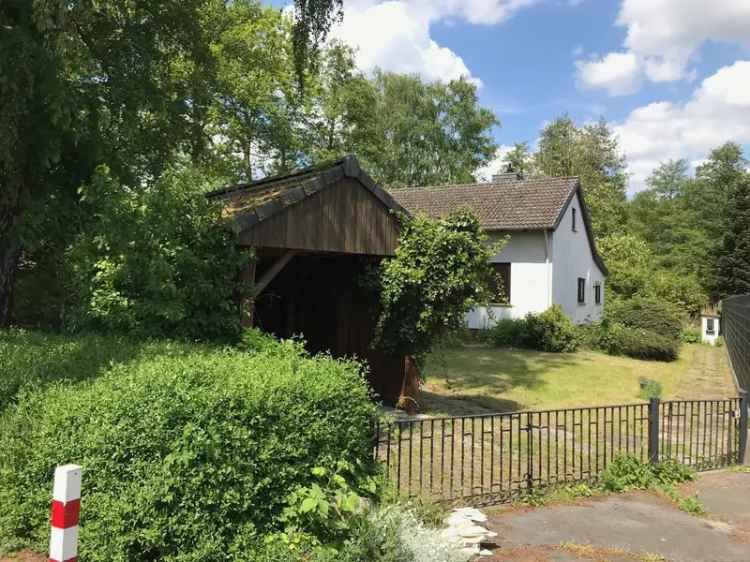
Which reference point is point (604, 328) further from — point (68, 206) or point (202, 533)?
point (202, 533)

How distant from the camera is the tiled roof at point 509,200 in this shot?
82.1 feet

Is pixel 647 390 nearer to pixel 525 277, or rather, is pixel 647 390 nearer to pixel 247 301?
pixel 247 301

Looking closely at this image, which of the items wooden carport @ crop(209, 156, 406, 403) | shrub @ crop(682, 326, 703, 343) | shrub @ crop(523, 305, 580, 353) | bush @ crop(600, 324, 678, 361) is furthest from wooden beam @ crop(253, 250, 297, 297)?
shrub @ crop(682, 326, 703, 343)

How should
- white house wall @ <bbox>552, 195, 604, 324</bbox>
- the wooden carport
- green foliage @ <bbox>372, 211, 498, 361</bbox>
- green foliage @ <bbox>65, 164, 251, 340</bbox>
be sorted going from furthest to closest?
white house wall @ <bbox>552, 195, 604, 324</bbox>
green foliage @ <bbox>372, 211, 498, 361</bbox>
the wooden carport
green foliage @ <bbox>65, 164, 251, 340</bbox>

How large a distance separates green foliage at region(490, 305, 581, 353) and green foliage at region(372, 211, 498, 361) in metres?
12.3

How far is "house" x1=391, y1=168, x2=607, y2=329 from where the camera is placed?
24.6m

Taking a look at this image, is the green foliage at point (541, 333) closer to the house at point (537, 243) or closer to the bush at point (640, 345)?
the house at point (537, 243)

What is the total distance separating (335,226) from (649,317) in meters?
18.2

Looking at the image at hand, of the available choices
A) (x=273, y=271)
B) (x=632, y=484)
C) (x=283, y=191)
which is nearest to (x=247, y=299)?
(x=273, y=271)

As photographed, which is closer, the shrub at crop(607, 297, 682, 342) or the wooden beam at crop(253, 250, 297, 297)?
the wooden beam at crop(253, 250, 297, 297)

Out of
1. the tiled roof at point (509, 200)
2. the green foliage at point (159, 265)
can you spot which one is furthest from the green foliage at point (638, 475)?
the tiled roof at point (509, 200)

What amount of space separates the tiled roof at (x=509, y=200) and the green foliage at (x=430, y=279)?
12.8 metres

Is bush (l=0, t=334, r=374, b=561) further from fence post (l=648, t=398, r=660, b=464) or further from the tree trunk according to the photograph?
the tree trunk

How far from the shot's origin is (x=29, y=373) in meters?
5.44
